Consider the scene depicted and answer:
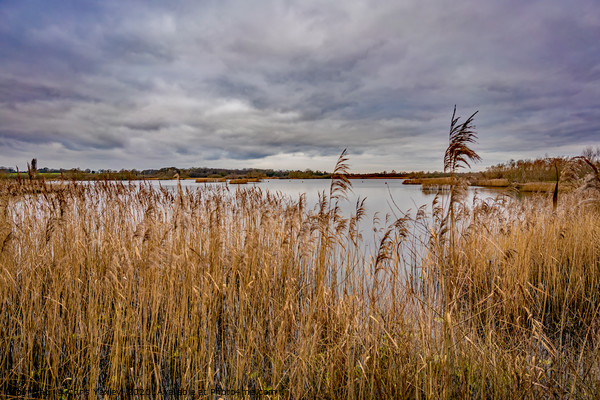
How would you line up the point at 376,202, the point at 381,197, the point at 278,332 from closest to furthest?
the point at 278,332
the point at 376,202
the point at 381,197

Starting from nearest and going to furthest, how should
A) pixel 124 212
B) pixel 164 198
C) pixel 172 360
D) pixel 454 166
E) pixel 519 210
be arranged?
pixel 454 166, pixel 172 360, pixel 124 212, pixel 164 198, pixel 519 210

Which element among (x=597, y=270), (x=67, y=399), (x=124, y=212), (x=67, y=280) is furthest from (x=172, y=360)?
(x=597, y=270)

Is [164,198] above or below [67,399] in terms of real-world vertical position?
above

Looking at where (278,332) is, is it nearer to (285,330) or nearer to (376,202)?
(285,330)

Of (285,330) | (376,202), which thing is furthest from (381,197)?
(285,330)

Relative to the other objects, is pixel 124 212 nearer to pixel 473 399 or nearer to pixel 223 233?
pixel 223 233

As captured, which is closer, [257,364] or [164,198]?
[257,364]

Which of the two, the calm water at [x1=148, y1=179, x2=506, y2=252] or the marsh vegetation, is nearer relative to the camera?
the marsh vegetation

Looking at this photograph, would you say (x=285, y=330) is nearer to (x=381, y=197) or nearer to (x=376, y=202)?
(x=376, y=202)

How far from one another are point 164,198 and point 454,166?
25.1 feet

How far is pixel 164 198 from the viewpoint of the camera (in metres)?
8.28

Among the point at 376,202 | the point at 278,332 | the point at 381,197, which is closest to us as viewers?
the point at 278,332

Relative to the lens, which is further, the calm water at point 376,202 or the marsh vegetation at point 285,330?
the calm water at point 376,202

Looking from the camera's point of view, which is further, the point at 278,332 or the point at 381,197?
the point at 381,197
